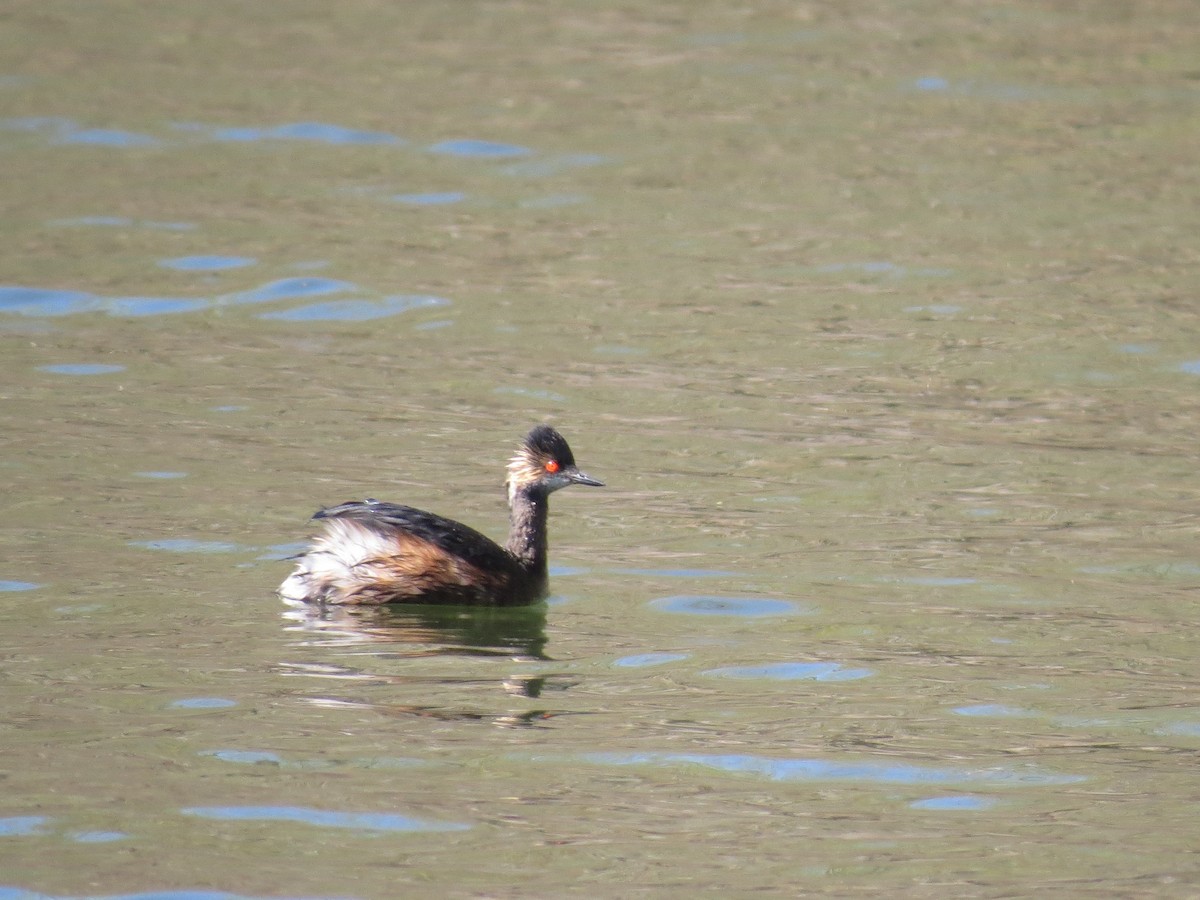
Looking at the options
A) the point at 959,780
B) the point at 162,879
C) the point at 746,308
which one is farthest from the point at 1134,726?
the point at 746,308

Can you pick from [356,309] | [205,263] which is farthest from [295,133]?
[356,309]

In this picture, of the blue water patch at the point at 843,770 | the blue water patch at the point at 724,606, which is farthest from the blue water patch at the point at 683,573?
the blue water patch at the point at 843,770

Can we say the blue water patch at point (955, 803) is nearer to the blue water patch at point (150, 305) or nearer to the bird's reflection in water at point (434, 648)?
the bird's reflection in water at point (434, 648)

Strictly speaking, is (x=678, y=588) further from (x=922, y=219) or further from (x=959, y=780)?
(x=922, y=219)

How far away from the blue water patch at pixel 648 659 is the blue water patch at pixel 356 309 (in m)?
5.01

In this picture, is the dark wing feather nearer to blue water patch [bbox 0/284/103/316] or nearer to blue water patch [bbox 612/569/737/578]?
blue water patch [bbox 612/569/737/578]

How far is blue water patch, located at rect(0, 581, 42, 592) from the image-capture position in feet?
25.8

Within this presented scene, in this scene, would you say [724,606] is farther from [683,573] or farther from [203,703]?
[203,703]

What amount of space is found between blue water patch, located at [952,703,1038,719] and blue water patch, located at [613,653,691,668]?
3.41ft

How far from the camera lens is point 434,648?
24.8 feet

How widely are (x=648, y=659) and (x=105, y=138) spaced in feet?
30.0

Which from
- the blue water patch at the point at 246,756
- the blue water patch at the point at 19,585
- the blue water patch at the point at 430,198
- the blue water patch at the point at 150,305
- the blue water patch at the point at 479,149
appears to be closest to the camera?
the blue water patch at the point at 246,756

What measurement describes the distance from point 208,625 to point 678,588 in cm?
185

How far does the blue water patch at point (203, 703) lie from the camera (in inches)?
263
